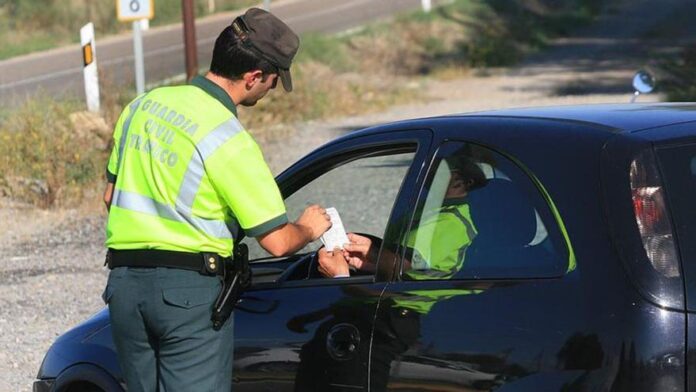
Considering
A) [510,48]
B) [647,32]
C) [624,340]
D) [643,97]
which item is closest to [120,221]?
[624,340]

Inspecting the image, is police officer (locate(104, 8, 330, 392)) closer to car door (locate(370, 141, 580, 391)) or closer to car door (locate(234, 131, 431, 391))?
car door (locate(234, 131, 431, 391))

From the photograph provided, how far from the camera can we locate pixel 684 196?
3697mm

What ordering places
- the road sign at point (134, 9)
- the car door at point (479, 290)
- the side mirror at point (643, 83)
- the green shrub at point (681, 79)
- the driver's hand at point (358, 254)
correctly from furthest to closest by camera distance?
the green shrub at point (681, 79), the road sign at point (134, 9), the side mirror at point (643, 83), the driver's hand at point (358, 254), the car door at point (479, 290)

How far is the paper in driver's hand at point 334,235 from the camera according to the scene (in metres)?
4.59

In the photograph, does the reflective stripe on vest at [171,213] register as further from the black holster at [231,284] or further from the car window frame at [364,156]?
the car window frame at [364,156]

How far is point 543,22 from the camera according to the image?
38906mm

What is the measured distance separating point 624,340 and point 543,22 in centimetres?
3603

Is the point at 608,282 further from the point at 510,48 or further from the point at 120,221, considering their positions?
the point at 510,48

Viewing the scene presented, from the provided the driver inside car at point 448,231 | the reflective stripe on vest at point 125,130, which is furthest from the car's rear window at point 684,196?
the reflective stripe on vest at point 125,130

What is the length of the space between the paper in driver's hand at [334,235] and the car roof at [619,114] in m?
0.55

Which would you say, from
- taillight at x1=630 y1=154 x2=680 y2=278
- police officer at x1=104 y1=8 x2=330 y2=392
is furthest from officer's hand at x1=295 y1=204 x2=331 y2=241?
taillight at x1=630 y1=154 x2=680 y2=278

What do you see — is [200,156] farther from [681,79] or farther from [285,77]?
[681,79]

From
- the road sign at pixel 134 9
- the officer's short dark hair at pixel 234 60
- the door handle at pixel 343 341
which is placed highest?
the road sign at pixel 134 9

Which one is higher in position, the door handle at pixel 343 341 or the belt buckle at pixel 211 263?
the belt buckle at pixel 211 263
